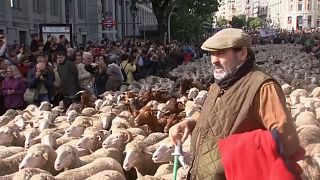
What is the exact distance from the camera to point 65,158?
17.4ft

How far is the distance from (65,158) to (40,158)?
0.26 metres

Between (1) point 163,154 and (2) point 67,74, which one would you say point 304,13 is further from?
(1) point 163,154

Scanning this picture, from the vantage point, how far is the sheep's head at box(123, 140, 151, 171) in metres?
5.40

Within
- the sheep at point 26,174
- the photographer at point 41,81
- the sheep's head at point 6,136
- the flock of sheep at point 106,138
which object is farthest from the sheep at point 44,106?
the sheep at point 26,174

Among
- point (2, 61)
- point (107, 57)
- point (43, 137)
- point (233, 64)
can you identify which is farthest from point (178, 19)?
point (233, 64)

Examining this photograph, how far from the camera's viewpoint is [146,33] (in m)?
38.8

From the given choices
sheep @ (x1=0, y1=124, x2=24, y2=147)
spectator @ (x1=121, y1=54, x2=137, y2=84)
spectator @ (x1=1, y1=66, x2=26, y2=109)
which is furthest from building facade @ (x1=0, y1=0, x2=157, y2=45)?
sheep @ (x1=0, y1=124, x2=24, y2=147)

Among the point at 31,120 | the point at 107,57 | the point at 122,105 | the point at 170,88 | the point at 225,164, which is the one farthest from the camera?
the point at 107,57

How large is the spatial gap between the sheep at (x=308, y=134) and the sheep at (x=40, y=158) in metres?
2.60

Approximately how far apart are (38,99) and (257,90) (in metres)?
7.57

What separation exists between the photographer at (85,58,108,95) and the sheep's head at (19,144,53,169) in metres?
4.97

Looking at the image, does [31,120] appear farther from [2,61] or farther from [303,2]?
[303,2]

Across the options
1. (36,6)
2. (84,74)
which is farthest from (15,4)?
(84,74)

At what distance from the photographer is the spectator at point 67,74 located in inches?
372
